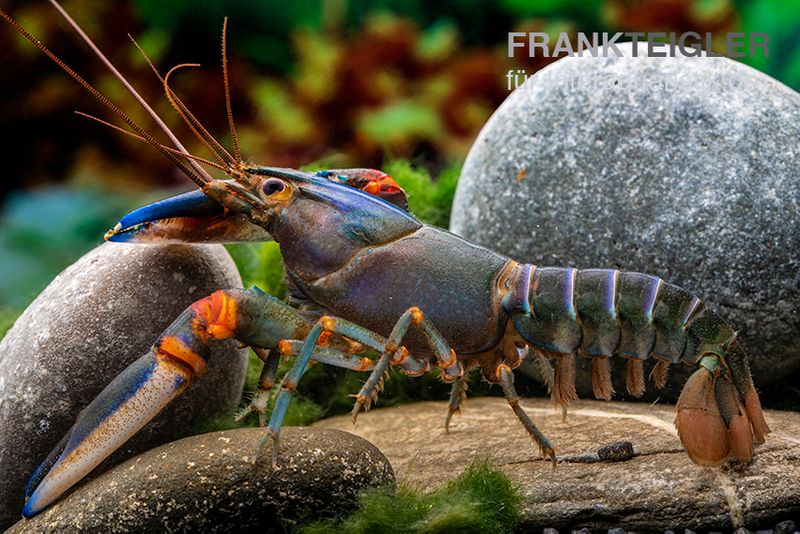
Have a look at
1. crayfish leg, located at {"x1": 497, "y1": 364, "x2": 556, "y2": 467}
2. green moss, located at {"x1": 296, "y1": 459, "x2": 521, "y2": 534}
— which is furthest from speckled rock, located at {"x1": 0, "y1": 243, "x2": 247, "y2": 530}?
crayfish leg, located at {"x1": 497, "y1": 364, "x2": 556, "y2": 467}

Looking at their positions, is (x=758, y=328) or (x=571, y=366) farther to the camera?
(x=758, y=328)

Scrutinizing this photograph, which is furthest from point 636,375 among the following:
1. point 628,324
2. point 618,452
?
point 618,452

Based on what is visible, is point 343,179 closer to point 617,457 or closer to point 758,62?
point 617,457

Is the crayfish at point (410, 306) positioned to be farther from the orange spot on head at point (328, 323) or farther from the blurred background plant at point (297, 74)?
the blurred background plant at point (297, 74)

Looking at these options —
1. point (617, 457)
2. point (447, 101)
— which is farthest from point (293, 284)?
point (447, 101)

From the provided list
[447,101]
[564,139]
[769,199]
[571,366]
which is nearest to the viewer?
[571,366]

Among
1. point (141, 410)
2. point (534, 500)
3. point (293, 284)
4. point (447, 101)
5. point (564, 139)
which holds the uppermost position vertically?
point (447, 101)

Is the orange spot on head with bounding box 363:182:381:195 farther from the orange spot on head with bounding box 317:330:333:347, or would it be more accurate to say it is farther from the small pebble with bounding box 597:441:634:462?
the small pebble with bounding box 597:441:634:462
